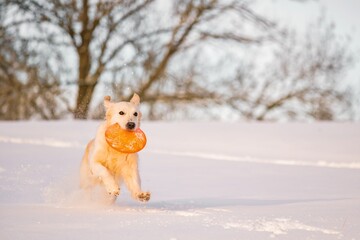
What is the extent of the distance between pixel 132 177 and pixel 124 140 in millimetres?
324

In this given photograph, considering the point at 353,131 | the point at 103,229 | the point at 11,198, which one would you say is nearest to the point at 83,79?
the point at 353,131

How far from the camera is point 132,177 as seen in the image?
5289 mm

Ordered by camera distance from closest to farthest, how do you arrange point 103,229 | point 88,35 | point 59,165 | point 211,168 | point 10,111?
point 103,229 → point 59,165 → point 211,168 → point 88,35 → point 10,111

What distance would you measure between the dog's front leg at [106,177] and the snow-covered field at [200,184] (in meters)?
0.17

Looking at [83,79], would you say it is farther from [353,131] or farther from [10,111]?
[353,131]

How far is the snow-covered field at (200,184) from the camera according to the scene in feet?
13.1

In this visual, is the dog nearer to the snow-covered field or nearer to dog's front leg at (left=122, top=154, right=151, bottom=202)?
dog's front leg at (left=122, top=154, right=151, bottom=202)

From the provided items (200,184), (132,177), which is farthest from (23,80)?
(132,177)

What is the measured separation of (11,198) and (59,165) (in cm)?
289

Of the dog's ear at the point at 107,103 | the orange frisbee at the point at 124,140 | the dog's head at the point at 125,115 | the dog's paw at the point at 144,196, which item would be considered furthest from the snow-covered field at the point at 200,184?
the dog's ear at the point at 107,103

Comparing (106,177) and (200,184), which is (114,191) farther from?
(200,184)

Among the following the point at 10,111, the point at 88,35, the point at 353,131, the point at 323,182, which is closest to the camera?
the point at 323,182

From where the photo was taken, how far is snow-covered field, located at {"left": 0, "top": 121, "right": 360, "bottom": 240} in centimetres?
399

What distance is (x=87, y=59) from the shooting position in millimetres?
19750
